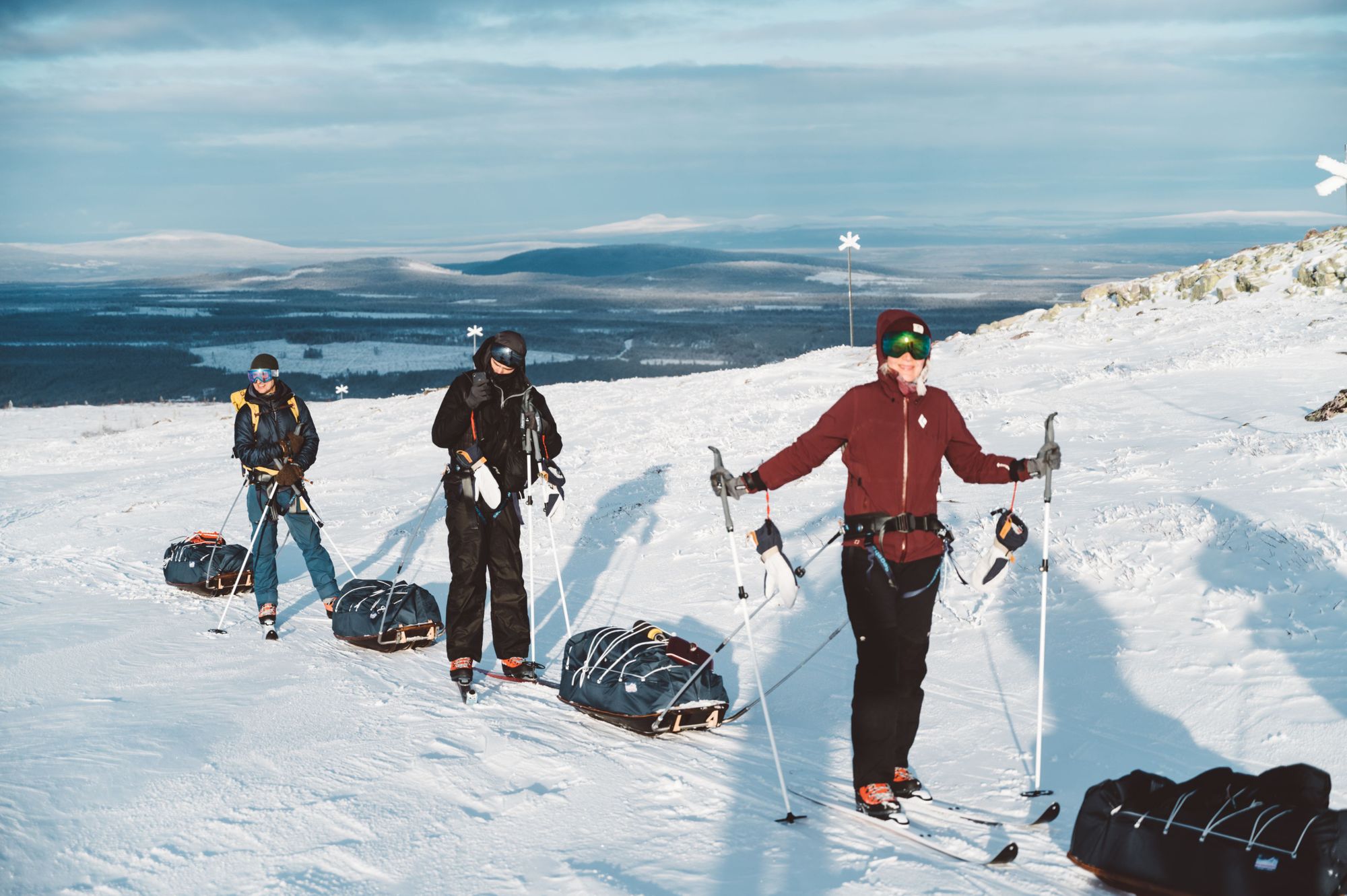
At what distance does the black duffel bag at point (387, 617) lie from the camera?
29.2ft

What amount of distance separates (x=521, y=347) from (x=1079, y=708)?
4396mm

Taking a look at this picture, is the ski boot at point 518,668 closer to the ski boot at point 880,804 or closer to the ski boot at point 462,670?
the ski boot at point 462,670

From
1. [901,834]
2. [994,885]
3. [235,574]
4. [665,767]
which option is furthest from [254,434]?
[994,885]

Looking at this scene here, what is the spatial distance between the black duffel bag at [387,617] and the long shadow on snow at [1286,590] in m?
6.21

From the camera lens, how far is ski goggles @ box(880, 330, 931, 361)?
5.38 metres

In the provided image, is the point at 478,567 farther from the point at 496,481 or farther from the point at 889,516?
the point at 889,516

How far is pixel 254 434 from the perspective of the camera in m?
9.43

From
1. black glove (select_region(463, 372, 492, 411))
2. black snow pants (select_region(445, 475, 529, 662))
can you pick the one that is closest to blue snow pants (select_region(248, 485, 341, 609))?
black snow pants (select_region(445, 475, 529, 662))

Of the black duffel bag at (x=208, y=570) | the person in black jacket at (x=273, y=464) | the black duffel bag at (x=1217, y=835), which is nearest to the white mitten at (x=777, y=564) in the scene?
the black duffel bag at (x=1217, y=835)

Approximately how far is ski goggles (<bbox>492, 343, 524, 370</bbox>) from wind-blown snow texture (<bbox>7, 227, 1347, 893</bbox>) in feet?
7.62

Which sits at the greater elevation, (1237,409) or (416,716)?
(1237,409)

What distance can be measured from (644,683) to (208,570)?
631 cm

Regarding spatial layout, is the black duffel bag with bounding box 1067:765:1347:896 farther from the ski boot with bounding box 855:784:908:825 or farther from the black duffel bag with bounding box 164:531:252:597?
the black duffel bag with bounding box 164:531:252:597

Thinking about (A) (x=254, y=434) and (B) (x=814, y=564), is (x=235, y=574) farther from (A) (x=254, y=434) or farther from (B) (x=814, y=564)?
(B) (x=814, y=564)
